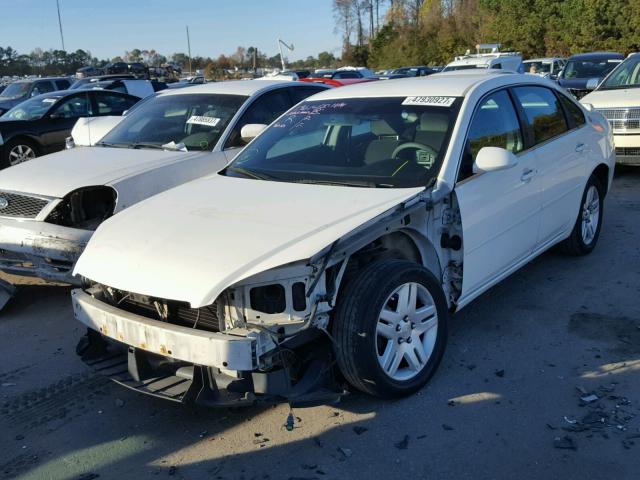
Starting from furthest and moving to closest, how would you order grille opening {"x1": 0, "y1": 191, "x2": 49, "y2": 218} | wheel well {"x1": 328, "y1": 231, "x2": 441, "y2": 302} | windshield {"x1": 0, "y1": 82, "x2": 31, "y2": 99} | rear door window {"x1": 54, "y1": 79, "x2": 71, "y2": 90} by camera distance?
rear door window {"x1": 54, "y1": 79, "x2": 71, "y2": 90}, windshield {"x1": 0, "y1": 82, "x2": 31, "y2": 99}, grille opening {"x1": 0, "y1": 191, "x2": 49, "y2": 218}, wheel well {"x1": 328, "y1": 231, "x2": 441, "y2": 302}

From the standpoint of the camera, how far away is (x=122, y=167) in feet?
19.1

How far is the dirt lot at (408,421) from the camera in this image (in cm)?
314

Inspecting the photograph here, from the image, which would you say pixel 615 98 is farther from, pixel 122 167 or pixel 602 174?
pixel 122 167

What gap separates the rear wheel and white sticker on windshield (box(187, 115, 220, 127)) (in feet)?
20.1

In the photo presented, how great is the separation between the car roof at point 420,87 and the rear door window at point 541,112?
0.62ft

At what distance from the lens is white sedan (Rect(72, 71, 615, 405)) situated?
316 cm

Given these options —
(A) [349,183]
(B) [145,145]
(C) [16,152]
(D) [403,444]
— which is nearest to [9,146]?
A: (C) [16,152]

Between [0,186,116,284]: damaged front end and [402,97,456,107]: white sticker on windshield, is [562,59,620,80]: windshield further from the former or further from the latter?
[0,186,116,284]: damaged front end

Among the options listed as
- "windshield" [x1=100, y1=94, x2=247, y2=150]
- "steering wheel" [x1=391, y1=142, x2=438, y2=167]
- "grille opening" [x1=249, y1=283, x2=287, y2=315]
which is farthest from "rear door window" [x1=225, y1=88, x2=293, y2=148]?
"grille opening" [x1=249, y1=283, x2=287, y2=315]

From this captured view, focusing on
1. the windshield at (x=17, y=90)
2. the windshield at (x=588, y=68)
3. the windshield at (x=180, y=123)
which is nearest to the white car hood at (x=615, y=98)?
the windshield at (x=180, y=123)

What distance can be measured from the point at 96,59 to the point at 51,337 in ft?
296

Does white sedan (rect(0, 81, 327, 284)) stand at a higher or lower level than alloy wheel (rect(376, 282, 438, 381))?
higher

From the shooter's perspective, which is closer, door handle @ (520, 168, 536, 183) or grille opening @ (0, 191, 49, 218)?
door handle @ (520, 168, 536, 183)

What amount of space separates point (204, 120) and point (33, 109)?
680cm
